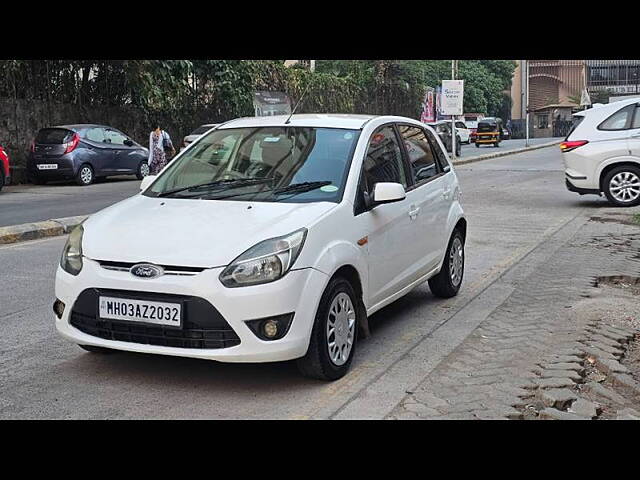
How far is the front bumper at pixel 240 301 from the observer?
184 inches

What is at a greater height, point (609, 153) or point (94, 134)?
point (94, 134)

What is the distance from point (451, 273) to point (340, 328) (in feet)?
8.54

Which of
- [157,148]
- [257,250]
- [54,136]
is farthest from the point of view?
[54,136]

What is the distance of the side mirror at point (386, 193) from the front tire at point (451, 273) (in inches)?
73.1

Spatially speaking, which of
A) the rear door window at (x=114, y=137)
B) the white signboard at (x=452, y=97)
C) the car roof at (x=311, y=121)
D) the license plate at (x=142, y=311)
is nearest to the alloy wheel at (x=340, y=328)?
the license plate at (x=142, y=311)

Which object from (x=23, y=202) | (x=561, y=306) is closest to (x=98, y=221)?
(x=561, y=306)

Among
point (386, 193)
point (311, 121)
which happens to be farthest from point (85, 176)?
point (386, 193)

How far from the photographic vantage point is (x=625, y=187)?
49.2 feet

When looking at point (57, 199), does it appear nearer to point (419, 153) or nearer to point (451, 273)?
point (451, 273)

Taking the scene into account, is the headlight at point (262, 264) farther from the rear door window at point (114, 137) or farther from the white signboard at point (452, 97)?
the white signboard at point (452, 97)

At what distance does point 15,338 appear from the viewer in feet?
20.3

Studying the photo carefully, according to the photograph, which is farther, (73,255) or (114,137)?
(114,137)
